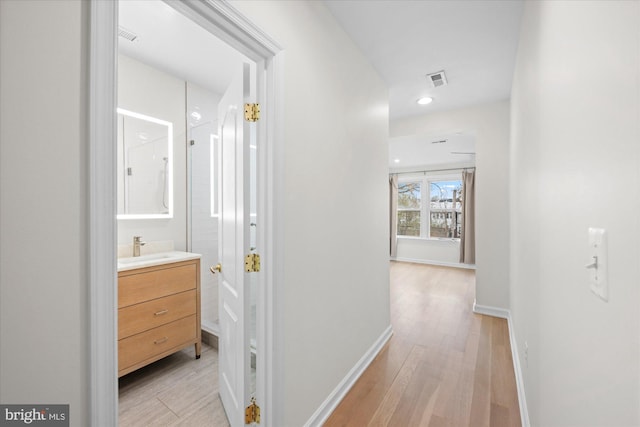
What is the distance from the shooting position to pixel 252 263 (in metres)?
1.42

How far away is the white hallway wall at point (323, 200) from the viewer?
1.46 meters

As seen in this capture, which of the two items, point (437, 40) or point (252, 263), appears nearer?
point (252, 263)

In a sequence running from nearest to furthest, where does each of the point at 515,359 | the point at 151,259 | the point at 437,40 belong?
the point at 437,40, the point at 515,359, the point at 151,259

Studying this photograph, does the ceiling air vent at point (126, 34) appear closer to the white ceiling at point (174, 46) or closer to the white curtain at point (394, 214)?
the white ceiling at point (174, 46)

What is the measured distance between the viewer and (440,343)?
8.82 ft

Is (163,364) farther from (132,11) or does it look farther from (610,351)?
(610,351)

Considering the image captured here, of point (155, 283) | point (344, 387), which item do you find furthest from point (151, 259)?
point (344, 387)

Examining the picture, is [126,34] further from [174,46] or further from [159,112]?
[159,112]

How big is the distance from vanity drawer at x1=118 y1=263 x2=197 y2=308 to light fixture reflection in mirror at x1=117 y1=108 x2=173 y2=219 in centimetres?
60

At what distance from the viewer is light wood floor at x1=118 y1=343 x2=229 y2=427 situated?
1.75 meters

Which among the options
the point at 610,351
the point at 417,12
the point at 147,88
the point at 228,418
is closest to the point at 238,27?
the point at 417,12

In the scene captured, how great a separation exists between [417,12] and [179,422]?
2.99 metres

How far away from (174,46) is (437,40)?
2037 mm

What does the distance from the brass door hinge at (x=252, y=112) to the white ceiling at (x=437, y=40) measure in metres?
0.94
